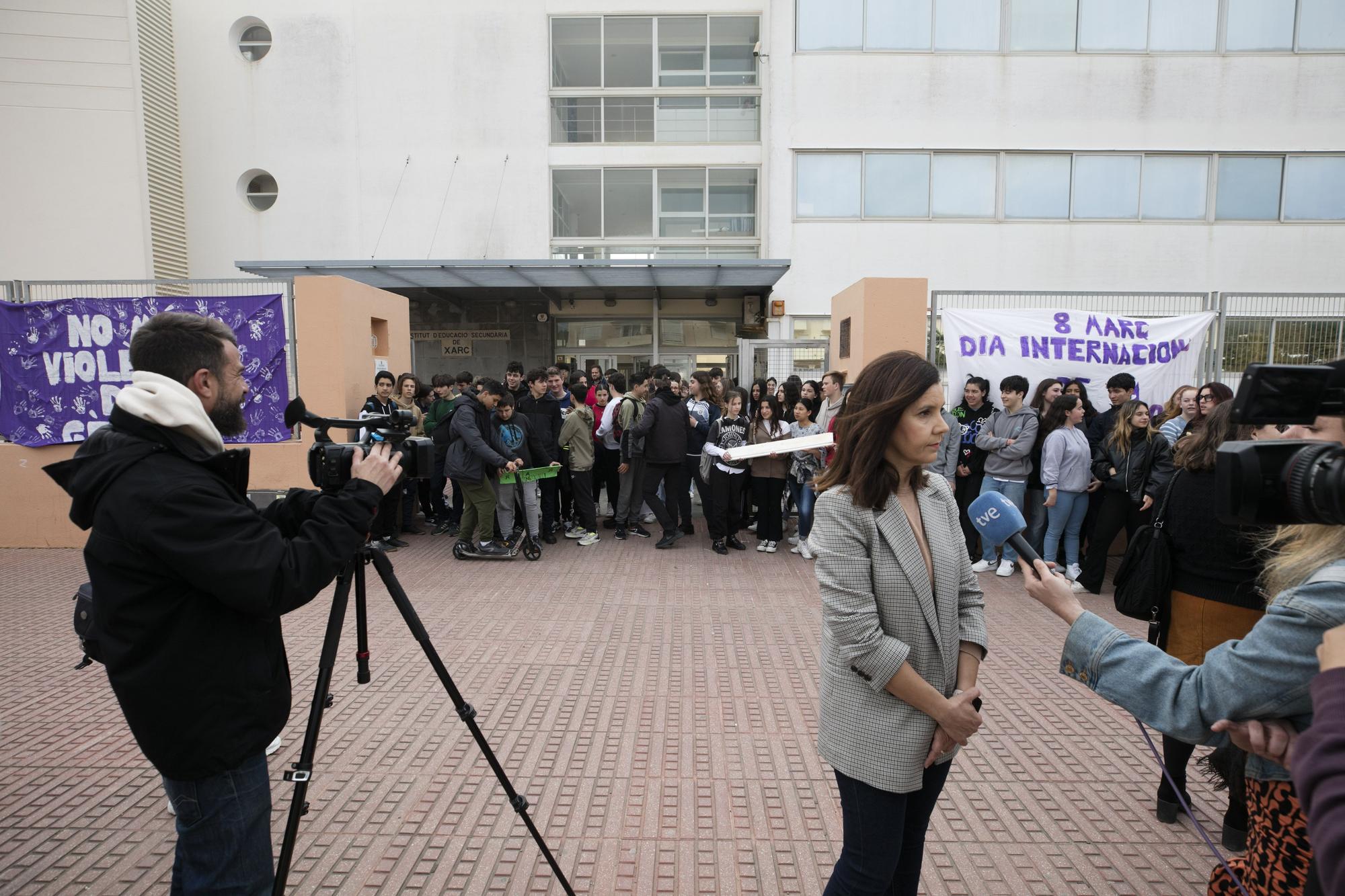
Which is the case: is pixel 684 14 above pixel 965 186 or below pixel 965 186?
above

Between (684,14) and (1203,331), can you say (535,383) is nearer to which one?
(1203,331)

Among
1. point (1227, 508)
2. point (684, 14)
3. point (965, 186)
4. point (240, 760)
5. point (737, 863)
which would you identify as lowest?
point (737, 863)

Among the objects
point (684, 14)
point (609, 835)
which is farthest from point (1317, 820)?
point (684, 14)

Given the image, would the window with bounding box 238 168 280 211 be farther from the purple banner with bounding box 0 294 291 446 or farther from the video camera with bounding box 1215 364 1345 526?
the video camera with bounding box 1215 364 1345 526

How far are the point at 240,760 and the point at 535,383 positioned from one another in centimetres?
706

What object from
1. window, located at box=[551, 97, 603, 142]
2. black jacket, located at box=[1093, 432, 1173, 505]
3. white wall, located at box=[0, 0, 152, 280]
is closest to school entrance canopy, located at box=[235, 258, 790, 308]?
white wall, located at box=[0, 0, 152, 280]

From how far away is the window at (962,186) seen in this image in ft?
50.8

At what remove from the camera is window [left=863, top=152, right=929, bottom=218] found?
50.9 ft

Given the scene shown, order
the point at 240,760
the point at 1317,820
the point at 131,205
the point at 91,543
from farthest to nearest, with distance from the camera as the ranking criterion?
the point at 131,205
the point at 240,760
the point at 91,543
the point at 1317,820

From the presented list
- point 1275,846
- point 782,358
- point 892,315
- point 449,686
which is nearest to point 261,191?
point 782,358

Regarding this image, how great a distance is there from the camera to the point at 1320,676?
36.9 inches

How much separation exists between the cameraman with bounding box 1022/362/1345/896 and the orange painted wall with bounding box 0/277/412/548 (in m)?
8.04

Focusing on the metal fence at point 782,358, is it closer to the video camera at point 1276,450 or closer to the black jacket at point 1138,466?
the black jacket at point 1138,466

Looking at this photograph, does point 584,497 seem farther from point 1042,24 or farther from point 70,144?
point 1042,24
